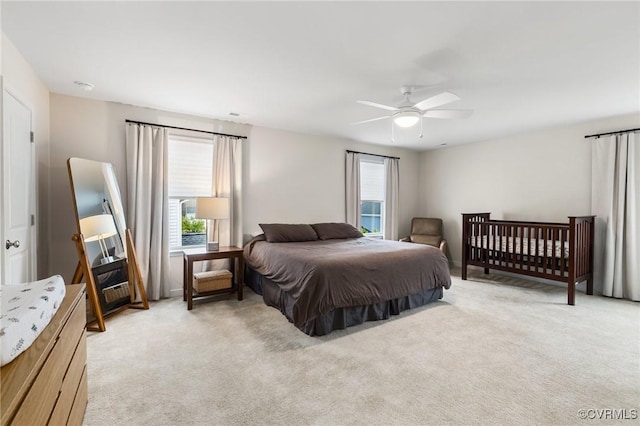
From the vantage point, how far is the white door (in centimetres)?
212

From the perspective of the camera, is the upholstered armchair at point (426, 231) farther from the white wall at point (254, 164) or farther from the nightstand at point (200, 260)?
the nightstand at point (200, 260)

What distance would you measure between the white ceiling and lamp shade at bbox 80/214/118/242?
1373mm

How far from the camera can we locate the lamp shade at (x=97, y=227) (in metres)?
2.95

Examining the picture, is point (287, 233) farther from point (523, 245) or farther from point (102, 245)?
point (523, 245)

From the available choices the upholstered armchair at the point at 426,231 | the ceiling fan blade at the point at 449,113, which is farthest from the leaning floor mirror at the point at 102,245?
the upholstered armchair at the point at 426,231

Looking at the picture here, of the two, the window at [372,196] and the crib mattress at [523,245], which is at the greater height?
the window at [372,196]

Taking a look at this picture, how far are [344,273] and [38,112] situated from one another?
3349 millimetres

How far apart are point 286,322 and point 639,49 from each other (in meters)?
3.75

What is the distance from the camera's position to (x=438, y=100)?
2.59 m

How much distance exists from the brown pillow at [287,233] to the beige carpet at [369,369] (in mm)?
1087

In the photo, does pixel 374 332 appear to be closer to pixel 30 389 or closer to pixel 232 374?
pixel 232 374

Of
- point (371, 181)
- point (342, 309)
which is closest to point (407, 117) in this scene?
point (342, 309)

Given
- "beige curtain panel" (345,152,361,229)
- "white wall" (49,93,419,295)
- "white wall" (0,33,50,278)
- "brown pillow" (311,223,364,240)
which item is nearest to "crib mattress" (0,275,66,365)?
"white wall" (0,33,50,278)

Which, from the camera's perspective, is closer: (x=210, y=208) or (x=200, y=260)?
(x=200, y=260)
